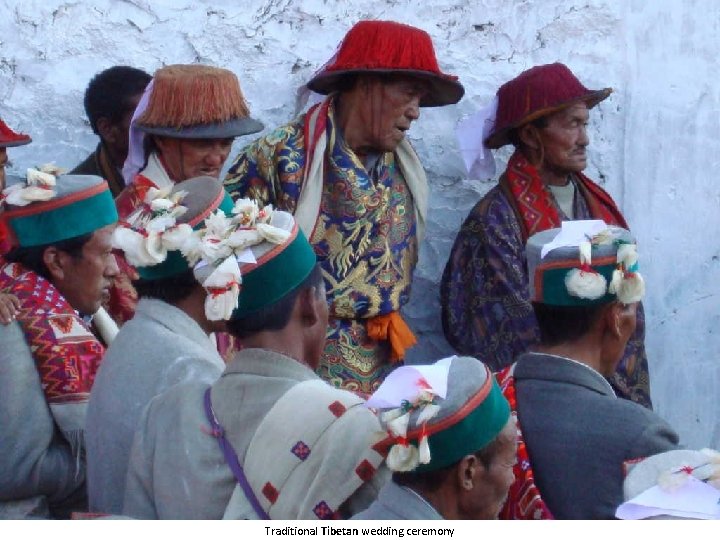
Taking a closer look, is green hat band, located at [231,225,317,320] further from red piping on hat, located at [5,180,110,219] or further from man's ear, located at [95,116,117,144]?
man's ear, located at [95,116,117,144]

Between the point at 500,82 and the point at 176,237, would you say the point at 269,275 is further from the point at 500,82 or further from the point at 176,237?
the point at 500,82

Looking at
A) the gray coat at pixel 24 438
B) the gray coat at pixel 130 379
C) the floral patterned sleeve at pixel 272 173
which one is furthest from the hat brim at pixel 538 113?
the gray coat at pixel 24 438

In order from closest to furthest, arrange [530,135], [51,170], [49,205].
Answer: [49,205], [51,170], [530,135]

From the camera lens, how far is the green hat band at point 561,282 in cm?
347

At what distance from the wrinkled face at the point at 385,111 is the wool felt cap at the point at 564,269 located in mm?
1667

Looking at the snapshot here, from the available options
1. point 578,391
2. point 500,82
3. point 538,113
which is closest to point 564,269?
point 578,391

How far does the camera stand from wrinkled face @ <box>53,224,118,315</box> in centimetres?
389

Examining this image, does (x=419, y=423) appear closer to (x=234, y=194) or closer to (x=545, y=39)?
(x=234, y=194)

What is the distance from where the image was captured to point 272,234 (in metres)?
3.17

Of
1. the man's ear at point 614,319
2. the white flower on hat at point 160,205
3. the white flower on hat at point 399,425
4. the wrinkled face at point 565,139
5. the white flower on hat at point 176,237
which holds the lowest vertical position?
the wrinkled face at point 565,139

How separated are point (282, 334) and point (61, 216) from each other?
3.22ft

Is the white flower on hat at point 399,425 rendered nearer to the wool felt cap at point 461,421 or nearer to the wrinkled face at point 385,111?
the wool felt cap at point 461,421

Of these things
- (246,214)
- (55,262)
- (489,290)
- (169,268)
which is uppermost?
(246,214)
